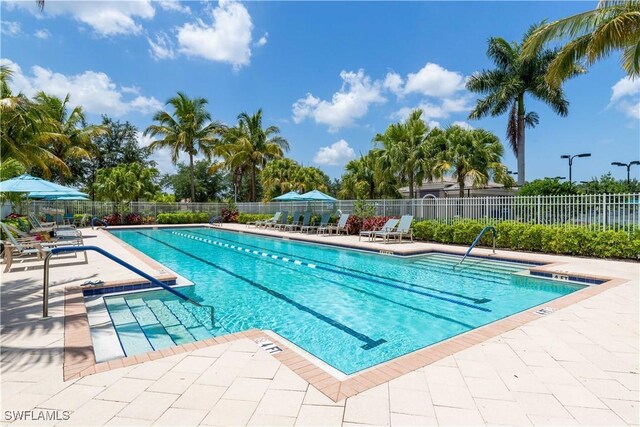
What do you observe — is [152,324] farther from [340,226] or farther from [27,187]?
[340,226]

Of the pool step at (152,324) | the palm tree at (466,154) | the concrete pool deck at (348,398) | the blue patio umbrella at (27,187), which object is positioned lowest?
the pool step at (152,324)

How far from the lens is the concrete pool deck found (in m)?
2.56

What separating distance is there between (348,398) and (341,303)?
388 centimetres

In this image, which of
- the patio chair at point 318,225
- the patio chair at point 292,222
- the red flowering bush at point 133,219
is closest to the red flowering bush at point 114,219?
the red flowering bush at point 133,219

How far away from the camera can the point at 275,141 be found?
32.6 meters

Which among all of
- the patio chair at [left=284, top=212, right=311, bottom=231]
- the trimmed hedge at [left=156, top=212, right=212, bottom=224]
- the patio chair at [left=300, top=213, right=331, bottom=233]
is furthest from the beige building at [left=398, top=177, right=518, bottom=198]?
the trimmed hedge at [left=156, top=212, right=212, bottom=224]

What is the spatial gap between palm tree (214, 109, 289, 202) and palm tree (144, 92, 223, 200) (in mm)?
1788

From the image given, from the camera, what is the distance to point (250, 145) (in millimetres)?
30516

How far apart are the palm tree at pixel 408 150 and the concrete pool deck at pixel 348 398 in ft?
60.6

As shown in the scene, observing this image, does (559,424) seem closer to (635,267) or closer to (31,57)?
(635,267)

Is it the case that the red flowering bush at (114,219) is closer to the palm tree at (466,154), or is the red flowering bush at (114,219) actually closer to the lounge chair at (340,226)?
the lounge chair at (340,226)

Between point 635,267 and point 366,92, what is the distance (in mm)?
14643

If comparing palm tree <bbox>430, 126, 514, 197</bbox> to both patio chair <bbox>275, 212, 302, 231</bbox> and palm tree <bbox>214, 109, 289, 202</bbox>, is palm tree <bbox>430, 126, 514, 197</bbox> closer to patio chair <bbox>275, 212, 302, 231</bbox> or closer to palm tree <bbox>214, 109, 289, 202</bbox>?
patio chair <bbox>275, 212, 302, 231</bbox>

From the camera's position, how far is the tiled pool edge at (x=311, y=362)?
3.06 meters
